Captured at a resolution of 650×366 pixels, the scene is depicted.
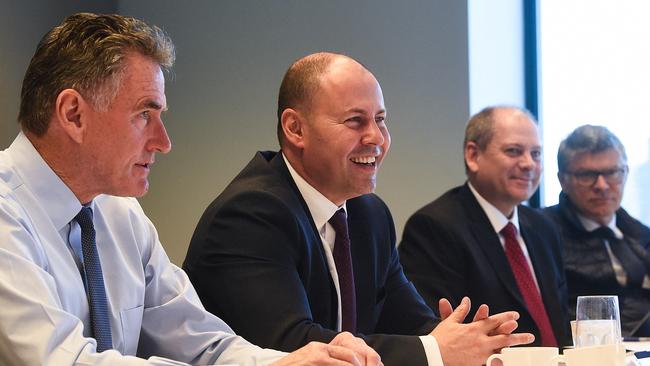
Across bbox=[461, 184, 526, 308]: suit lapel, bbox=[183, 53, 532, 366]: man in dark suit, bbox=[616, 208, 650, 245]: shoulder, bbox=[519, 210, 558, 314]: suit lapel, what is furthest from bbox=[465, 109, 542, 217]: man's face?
bbox=[183, 53, 532, 366]: man in dark suit

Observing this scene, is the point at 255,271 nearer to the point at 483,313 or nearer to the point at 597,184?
the point at 483,313

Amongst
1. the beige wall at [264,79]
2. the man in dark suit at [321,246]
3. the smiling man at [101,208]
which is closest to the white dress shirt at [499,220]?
the beige wall at [264,79]

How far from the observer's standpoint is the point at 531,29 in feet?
17.6

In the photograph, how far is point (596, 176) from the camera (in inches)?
176

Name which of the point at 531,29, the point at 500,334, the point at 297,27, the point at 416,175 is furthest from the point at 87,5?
the point at 500,334

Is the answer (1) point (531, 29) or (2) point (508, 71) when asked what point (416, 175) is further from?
(1) point (531, 29)

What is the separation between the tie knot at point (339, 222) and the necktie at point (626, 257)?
1.96 metres

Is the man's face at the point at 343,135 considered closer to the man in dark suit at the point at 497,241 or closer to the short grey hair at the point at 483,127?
the man in dark suit at the point at 497,241

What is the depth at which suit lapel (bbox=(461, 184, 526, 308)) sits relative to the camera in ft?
12.0

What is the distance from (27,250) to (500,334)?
1168mm

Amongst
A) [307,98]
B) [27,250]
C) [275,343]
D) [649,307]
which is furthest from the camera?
[649,307]

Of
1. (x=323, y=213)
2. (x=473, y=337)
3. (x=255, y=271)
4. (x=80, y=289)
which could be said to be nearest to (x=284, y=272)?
(x=255, y=271)

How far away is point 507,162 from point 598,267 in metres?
0.63

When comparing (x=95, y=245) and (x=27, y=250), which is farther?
(x=95, y=245)
